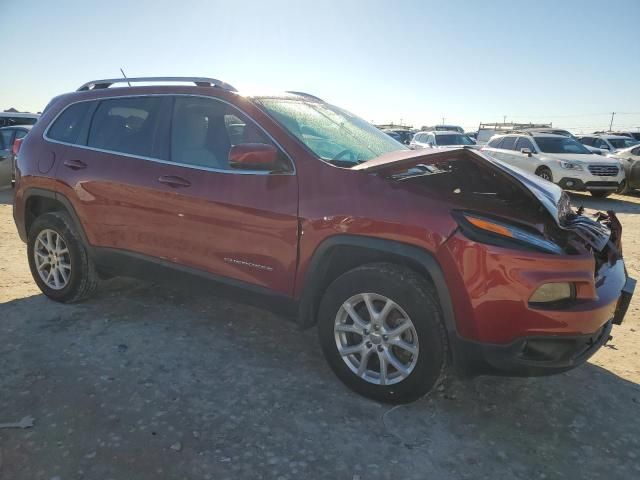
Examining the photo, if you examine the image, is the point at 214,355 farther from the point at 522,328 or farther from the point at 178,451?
the point at 522,328

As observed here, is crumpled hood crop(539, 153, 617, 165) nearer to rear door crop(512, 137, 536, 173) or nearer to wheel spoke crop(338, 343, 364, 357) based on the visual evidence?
rear door crop(512, 137, 536, 173)

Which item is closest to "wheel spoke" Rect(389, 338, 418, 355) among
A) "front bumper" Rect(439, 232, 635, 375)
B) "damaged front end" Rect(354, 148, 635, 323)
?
"front bumper" Rect(439, 232, 635, 375)

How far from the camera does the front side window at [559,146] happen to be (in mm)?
13281

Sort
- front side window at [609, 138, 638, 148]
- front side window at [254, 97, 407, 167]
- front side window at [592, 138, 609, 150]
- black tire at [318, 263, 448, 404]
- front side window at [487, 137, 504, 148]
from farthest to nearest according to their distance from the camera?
front side window at [609, 138, 638, 148] < front side window at [592, 138, 609, 150] < front side window at [487, 137, 504, 148] < front side window at [254, 97, 407, 167] < black tire at [318, 263, 448, 404]

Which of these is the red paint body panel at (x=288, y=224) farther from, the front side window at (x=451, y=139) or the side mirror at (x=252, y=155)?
the front side window at (x=451, y=139)

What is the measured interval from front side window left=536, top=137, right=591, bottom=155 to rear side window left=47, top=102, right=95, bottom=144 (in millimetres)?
12073

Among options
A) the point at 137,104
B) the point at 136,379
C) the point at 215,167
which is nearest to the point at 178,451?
the point at 136,379

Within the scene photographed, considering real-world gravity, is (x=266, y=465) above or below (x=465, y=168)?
below

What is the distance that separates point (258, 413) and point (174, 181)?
1630 mm

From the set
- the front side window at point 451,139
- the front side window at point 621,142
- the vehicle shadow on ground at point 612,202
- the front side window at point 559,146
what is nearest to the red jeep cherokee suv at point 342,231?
the vehicle shadow on ground at point 612,202

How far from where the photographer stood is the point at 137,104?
385 centimetres

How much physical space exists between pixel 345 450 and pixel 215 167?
1.91 meters

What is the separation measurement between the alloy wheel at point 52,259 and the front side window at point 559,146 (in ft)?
40.5

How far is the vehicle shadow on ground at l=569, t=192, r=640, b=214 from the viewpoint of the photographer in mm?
11375
